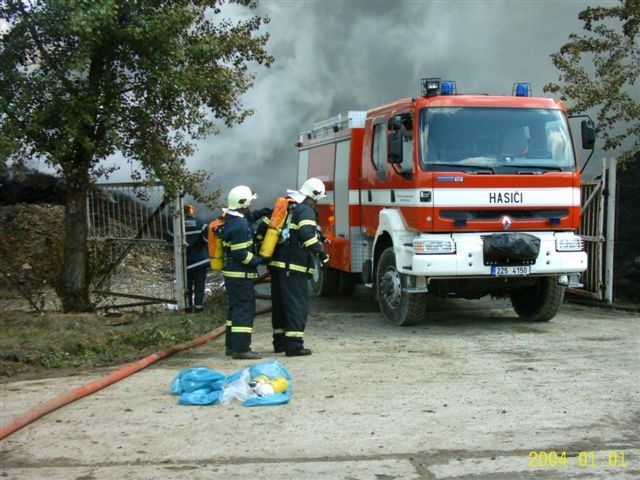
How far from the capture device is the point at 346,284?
12398 millimetres

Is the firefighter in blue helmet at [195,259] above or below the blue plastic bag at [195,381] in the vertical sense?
above

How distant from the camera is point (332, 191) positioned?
1116 cm

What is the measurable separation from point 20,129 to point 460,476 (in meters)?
6.71

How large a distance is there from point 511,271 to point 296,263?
259 centimetres

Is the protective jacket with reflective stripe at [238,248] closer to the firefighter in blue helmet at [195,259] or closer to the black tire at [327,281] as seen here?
the firefighter in blue helmet at [195,259]

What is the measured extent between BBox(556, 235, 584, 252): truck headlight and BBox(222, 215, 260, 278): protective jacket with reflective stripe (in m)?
3.60

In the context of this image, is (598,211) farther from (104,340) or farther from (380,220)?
(104,340)

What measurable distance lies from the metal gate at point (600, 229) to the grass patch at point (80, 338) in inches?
216

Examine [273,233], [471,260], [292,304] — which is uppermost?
[273,233]

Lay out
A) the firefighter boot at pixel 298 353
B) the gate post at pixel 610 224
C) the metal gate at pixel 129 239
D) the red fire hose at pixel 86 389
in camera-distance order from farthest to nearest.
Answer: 1. the gate post at pixel 610 224
2. the metal gate at pixel 129 239
3. the firefighter boot at pixel 298 353
4. the red fire hose at pixel 86 389

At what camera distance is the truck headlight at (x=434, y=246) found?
329 inches

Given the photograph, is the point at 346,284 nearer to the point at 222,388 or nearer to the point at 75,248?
the point at 75,248

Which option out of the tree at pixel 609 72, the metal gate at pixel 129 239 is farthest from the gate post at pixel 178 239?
the tree at pixel 609 72

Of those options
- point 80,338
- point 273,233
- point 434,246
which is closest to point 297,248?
point 273,233
